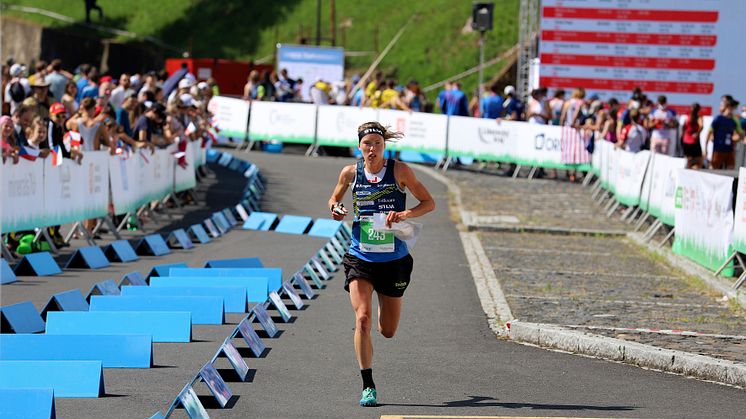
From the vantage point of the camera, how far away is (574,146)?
3103cm

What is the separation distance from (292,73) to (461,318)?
36.4 meters

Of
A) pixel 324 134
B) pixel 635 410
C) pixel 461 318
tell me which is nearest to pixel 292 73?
pixel 324 134

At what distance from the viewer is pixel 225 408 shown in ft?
28.1

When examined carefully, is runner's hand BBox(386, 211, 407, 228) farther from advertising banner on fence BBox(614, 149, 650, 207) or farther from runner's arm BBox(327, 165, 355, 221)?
advertising banner on fence BBox(614, 149, 650, 207)

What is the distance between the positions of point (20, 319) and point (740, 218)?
26.8 feet

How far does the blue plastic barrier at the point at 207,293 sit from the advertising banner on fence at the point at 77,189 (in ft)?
13.3

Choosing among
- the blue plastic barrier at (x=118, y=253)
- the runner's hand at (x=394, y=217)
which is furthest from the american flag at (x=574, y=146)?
the runner's hand at (x=394, y=217)

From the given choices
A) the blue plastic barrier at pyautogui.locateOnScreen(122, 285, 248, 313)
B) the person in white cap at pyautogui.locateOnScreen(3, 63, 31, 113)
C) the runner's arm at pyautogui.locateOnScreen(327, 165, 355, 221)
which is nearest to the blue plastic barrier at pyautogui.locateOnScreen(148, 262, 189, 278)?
the blue plastic barrier at pyautogui.locateOnScreen(122, 285, 248, 313)

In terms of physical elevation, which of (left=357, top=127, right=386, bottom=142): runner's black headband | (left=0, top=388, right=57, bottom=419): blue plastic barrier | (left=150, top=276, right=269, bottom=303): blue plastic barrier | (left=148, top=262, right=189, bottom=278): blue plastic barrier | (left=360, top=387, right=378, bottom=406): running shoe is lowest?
(left=148, top=262, right=189, bottom=278): blue plastic barrier

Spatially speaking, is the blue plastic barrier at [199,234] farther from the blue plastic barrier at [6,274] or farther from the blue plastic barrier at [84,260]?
the blue plastic barrier at [6,274]

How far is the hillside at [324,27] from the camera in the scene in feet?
195

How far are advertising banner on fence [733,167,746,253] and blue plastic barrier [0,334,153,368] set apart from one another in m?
7.87

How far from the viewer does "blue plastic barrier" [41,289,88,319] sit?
1167cm

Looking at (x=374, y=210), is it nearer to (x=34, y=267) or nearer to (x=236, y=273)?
(x=236, y=273)
